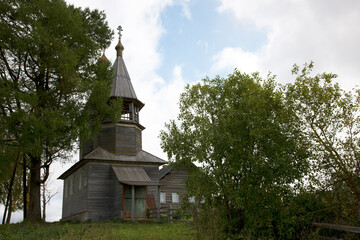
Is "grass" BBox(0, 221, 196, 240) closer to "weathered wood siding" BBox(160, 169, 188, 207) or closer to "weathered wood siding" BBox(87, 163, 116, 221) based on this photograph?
"weathered wood siding" BBox(87, 163, 116, 221)

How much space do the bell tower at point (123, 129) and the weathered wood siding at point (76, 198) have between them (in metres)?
2.07

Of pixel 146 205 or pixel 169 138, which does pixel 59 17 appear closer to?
pixel 169 138

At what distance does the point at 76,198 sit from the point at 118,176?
198 inches

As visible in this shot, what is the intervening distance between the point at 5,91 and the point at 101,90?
5308 mm

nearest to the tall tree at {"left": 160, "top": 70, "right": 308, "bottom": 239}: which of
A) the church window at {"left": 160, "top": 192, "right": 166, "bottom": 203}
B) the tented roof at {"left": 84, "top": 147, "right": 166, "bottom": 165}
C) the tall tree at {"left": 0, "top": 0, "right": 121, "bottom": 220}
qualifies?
the tall tree at {"left": 0, "top": 0, "right": 121, "bottom": 220}

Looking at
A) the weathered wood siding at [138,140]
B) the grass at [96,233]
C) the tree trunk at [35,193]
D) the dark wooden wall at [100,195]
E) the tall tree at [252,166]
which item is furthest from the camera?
the weathered wood siding at [138,140]

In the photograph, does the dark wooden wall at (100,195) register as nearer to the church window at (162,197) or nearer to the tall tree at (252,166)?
the church window at (162,197)

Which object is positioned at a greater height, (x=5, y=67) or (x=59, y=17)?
(x=59, y=17)

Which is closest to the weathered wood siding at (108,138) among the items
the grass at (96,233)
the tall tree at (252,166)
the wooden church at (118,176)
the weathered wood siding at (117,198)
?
the wooden church at (118,176)

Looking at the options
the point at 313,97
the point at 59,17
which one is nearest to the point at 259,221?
the point at 313,97

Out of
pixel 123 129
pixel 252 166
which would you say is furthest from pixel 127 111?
pixel 252 166

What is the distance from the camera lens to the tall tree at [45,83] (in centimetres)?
1784

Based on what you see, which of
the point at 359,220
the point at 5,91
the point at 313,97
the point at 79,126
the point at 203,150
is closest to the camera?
the point at 359,220

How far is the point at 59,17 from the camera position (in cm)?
1953
